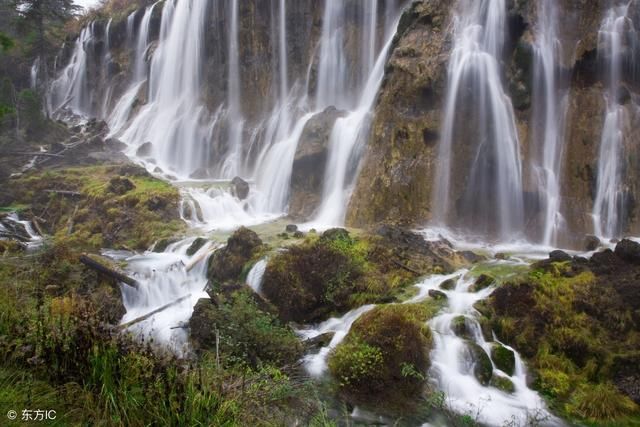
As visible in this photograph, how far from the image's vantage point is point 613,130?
1487 centimetres

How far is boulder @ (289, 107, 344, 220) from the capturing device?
19.0 metres

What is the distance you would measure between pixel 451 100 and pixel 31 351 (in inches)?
577

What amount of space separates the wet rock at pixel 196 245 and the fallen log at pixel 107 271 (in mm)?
2787

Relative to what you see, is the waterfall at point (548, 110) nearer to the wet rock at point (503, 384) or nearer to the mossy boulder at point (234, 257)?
the wet rock at point (503, 384)

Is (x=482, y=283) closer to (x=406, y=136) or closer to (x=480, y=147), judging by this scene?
(x=480, y=147)

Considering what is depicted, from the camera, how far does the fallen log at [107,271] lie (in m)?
11.3

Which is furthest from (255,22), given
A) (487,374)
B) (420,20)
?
(487,374)

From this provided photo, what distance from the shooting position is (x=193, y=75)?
31469 mm

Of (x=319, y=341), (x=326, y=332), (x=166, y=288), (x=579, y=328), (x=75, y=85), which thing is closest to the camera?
(x=579, y=328)

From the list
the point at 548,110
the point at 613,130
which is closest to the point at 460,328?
the point at 613,130

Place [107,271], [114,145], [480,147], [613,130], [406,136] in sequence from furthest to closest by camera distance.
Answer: [114,145]
[406,136]
[480,147]
[613,130]
[107,271]

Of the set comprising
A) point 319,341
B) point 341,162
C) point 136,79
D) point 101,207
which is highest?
point 136,79

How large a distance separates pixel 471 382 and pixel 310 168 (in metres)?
12.9

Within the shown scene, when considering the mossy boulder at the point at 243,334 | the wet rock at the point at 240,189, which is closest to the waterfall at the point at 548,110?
the mossy boulder at the point at 243,334
